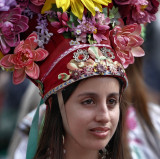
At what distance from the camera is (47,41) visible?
84.3 inches

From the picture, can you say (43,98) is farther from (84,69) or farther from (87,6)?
(87,6)

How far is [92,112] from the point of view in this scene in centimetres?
203

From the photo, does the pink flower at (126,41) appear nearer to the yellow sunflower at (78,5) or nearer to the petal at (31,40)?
the yellow sunflower at (78,5)

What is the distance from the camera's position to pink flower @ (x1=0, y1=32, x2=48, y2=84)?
210 centimetres

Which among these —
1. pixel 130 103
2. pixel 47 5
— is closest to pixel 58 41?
pixel 47 5

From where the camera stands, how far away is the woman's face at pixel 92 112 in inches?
79.6

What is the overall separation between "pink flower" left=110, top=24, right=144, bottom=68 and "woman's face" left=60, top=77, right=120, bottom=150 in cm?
19

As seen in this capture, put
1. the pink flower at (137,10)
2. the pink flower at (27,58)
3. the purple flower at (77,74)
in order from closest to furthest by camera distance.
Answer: the purple flower at (77,74) < the pink flower at (27,58) < the pink flower at (137,10)

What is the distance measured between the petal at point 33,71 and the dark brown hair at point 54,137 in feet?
0.46

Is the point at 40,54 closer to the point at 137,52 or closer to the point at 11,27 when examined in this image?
the point at 11,27

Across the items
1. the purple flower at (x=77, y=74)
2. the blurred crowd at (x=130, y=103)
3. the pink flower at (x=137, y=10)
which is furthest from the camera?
the blurred crowd at (x=130, y=103)

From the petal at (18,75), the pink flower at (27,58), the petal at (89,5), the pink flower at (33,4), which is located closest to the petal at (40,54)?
the pink flower at (27,58)

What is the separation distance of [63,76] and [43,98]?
0.21m

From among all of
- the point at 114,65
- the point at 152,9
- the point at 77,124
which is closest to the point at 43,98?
the point at 77,124
